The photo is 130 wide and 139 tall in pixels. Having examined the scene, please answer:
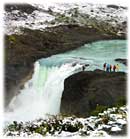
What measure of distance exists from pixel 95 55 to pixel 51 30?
459 centimetres

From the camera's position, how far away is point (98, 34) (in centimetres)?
2314

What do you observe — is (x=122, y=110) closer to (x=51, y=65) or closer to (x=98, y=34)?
(x=51, y=65)

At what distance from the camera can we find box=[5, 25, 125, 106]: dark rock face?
16547mm

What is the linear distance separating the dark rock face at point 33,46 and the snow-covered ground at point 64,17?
0.66m

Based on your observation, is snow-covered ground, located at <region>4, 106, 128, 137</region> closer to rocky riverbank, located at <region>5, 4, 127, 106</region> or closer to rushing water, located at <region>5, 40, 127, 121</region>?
rushing water, located at <region>5, 40, 127, 121</region>

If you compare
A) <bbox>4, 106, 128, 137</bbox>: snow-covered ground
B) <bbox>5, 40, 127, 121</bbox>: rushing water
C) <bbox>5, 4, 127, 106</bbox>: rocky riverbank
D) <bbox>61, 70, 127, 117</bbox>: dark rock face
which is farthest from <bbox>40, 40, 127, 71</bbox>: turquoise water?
<bbox>4, 106, 128, 137</bbox>: snow-covered ground

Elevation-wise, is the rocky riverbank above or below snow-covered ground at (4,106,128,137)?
above

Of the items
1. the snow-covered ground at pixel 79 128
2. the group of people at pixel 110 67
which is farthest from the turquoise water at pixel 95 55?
the snow-covered ground at pixel 79 128

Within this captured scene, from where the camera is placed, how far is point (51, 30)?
23406mm

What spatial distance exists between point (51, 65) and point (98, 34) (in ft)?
22.3

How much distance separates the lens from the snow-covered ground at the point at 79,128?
9.59 metres

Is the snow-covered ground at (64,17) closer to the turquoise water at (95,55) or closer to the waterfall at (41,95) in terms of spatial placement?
the turquoise water at (95,55)

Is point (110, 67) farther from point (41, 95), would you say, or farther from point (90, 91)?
point (90, 91)

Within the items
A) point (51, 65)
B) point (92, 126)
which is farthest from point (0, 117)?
point (51, 65)
